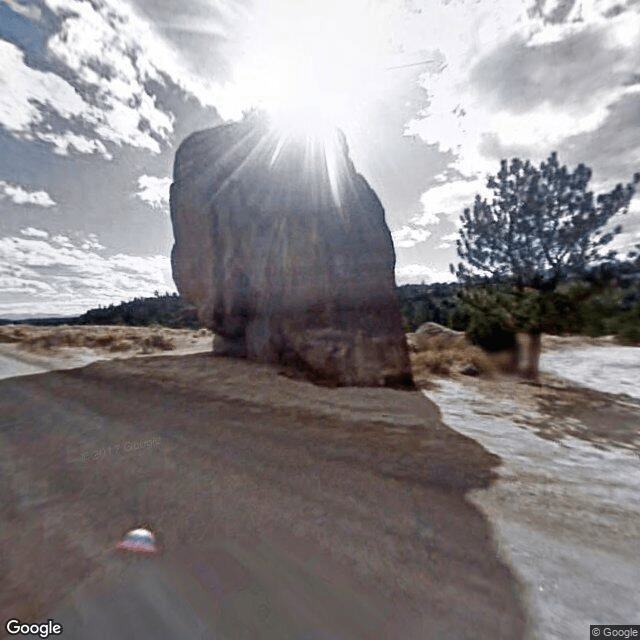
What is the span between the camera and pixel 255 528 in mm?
2709

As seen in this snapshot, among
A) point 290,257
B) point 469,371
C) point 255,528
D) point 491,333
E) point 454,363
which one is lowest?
point 255,528

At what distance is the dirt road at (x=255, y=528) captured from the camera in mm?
1909

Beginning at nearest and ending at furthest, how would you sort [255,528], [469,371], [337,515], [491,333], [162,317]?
[255,528] → [337,515] → [469,371] → [491,333] → [162,317]

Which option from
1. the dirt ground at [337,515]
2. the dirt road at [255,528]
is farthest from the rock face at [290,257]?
the dirt road at [255,528]

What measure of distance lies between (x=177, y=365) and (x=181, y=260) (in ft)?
19.0

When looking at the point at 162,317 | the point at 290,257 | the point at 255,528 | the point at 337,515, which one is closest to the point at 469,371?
the point at 290,257

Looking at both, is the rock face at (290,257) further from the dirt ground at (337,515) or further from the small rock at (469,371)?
the dirt ground at (337,515)

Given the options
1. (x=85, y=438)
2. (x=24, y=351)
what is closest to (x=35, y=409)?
(x=85, y=438)

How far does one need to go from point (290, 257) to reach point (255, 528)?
8.39 m

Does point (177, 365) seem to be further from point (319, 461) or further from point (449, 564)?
point (449, 564)

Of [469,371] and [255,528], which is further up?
[469,371]

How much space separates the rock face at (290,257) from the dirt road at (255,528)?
11.4 ft

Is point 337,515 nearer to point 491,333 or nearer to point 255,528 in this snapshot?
point 255,528

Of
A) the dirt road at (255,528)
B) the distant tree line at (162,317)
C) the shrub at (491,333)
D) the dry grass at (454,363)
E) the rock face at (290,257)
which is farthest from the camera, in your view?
the distant tree line at (162,317)
